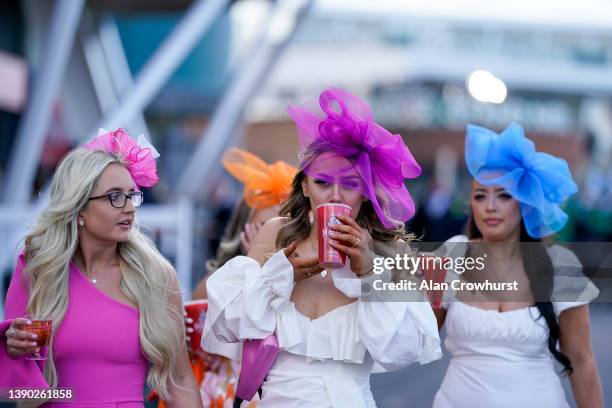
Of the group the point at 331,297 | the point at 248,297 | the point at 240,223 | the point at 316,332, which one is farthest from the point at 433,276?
the point at 240,223

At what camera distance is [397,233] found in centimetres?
378

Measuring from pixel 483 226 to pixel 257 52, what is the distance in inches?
457

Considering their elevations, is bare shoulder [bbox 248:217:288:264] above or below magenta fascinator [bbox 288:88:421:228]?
below

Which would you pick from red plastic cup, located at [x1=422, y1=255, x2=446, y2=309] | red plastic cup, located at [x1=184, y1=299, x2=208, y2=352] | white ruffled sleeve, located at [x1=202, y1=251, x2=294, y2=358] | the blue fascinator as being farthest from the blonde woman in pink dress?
the blue fascinator

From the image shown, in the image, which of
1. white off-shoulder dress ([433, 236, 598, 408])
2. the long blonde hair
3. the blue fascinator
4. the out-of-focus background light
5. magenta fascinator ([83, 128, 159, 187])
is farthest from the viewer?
the out-of-focus background light

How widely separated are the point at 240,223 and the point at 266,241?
60.4 inches

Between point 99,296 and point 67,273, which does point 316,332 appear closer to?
point 99,296

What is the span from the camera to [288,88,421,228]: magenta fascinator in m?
3.61

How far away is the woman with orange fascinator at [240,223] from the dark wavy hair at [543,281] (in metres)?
1.16

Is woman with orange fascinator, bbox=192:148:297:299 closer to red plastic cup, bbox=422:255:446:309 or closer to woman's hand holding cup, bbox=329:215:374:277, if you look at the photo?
red plastic cup, bbox=422:255:446:309

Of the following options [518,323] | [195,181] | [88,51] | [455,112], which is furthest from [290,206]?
[455,112]

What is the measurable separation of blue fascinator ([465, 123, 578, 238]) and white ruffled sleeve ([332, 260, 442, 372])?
1001mm

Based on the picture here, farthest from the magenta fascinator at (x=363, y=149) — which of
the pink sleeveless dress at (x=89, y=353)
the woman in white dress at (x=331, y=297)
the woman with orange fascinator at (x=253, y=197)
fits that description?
the woman with orange fascinator at (x=253, y=197)

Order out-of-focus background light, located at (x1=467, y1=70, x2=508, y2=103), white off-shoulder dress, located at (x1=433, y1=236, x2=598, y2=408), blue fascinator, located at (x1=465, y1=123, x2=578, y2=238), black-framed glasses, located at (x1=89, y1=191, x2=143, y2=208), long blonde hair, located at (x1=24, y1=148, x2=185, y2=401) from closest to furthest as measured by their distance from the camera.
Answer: long blonde hair, located at (x1=24, y1=148, x2=185, y2=401), black-framed glasses, located at (x1=89, y1=191, x2=143, y2=208), white off-shoulder dress, located at (x1=433, y1=236, x2=598, y2=408), blue fascinator, located at (x1=465, y1=123, x2=578, y2=238), out-of-focus background light, located at (x1=467, y1=70, x2=508, y2=103)
